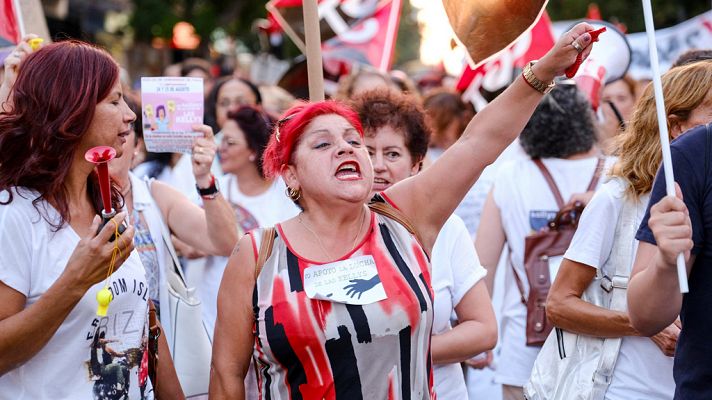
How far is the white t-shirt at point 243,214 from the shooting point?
5219 millimetres

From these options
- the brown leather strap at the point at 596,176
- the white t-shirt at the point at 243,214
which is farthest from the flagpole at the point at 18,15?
the brown leather strap at the point at 596,176

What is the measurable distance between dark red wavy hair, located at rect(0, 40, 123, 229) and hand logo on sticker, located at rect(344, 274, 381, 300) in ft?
2.94

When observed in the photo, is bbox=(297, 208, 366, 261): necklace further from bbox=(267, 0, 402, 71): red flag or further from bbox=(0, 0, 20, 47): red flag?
bbox=(267, 0, 402, 71): red flag

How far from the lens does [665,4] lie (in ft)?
83.2

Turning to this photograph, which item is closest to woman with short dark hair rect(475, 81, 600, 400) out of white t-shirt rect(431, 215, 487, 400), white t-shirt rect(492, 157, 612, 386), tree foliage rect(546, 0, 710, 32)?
white t-shirt rect(492, 157, 612, 386)

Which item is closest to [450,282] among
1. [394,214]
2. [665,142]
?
[394,214]

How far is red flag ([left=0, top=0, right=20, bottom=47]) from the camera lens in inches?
183

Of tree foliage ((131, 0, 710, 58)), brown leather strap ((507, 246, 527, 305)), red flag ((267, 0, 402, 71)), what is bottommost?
tree foliage ((131, 0, 710, 58))

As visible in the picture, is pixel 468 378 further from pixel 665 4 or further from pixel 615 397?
pixel 665 4

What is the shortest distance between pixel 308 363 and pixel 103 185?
2.61ft

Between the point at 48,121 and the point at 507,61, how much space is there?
19.9 feet

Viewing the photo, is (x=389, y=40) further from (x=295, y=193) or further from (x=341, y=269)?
(x=341, y=269)

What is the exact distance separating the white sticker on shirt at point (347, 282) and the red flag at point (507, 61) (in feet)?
15.9

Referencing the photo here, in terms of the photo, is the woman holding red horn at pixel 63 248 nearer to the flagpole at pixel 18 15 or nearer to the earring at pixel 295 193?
the earring at pixel 295 193
